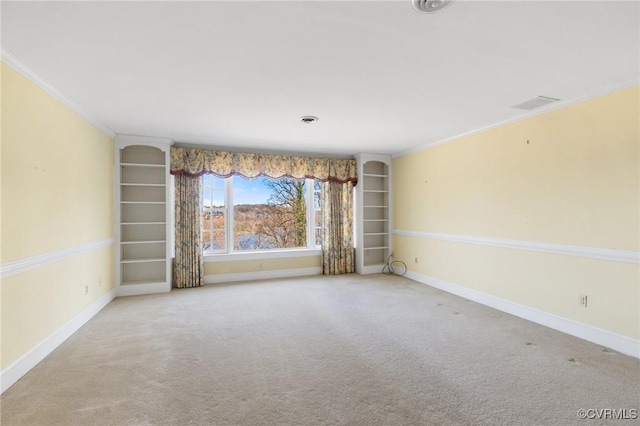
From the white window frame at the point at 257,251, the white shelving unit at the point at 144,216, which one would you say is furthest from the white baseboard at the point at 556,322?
the white shelving unit at the point at 144,216

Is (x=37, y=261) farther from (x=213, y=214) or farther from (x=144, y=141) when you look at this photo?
(x=213, y=214)

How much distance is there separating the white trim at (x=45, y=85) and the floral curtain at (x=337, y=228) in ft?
12.5

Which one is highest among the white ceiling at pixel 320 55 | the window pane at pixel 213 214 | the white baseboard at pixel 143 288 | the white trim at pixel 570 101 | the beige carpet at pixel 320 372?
the white ceiling at pixel 320 55

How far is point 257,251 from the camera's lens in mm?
5789

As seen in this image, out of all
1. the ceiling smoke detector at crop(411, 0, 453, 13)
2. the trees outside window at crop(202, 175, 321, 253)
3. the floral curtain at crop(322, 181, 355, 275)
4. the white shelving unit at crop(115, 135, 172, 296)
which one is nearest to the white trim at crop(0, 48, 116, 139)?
the white shelving unit at crop(115, 135, 172, 296)

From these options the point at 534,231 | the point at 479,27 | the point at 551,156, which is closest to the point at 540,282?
the point at 534,231

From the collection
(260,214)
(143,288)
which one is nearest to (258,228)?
(260,214)

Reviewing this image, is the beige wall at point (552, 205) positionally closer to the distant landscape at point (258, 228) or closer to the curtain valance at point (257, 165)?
the curtain valance at point (257, 165)

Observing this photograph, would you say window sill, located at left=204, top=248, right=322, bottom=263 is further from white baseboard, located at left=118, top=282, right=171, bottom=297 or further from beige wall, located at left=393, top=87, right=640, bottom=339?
beige wall, located at left=393, top=87, right=640, bottom=339

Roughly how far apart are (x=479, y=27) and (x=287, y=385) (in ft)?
9.14

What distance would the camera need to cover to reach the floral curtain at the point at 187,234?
5113mm

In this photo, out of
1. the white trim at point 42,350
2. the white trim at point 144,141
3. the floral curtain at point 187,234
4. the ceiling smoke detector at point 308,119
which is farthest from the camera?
the floral curtain at point 187,234

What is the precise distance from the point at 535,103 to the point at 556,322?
237 cm

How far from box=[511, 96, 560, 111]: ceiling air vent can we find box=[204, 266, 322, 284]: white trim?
4.21 m
